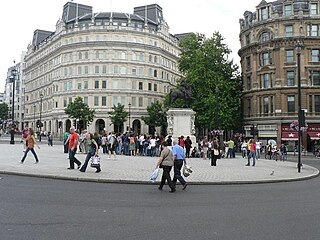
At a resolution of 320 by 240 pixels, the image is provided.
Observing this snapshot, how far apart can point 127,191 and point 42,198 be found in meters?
2.91

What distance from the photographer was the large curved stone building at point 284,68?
4962 cm

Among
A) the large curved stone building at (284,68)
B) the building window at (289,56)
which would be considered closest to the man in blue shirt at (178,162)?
the large curved stone building at (284,68)

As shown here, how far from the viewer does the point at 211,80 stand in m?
53.0

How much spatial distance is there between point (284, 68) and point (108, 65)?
40752 millimetres

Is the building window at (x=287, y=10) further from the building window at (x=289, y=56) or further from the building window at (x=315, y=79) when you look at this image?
the building window at (x=315, y=79)

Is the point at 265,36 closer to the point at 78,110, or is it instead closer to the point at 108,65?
the point at 78,110

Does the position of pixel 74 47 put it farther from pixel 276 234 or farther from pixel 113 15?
pixel 276 234

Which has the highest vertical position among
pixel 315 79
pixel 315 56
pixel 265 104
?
pixel 315 56

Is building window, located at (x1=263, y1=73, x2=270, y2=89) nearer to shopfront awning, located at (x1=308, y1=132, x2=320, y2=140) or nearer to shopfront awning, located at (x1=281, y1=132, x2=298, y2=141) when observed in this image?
shopfront awning, located at (x1=281, y1=132, x2=298, y2=141)

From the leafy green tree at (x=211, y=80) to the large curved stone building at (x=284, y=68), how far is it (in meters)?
3.63

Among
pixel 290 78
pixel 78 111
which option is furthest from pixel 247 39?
pixel 78 111

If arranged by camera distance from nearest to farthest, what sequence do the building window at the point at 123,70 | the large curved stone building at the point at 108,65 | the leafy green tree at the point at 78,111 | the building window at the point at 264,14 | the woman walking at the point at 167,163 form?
the woman walking at the point at 167,163
the building window at the point at 264,14
the leafy green tree at the point at 78,111
the large curved stone building at the point at 108,65
the building window at the point at 123,70

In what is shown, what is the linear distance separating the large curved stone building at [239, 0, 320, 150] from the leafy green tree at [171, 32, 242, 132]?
143 inches

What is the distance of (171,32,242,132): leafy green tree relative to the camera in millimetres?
51438
